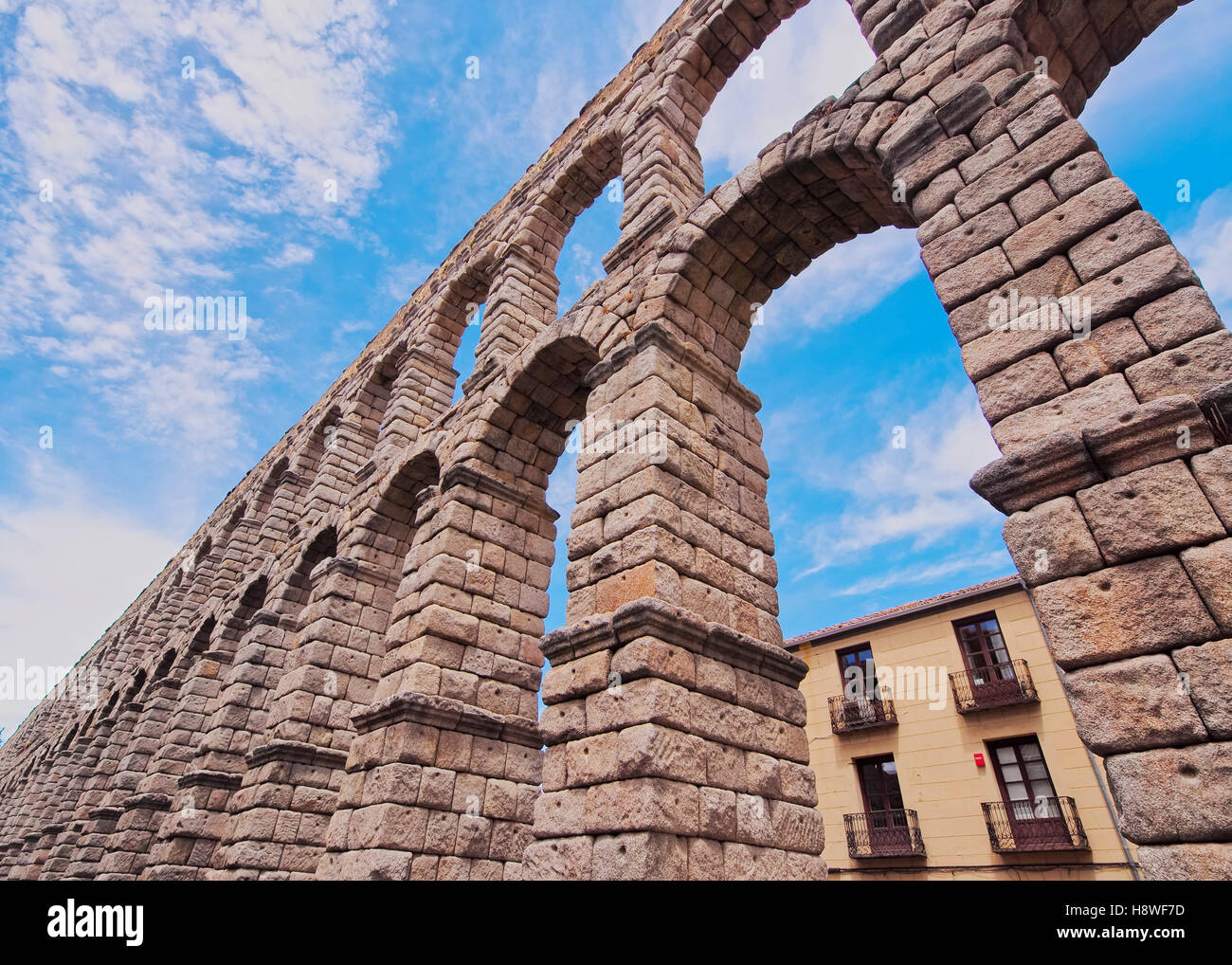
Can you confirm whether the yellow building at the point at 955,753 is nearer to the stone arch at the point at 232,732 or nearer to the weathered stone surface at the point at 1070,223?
the stone arch at the point at 232,732

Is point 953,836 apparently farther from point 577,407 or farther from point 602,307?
point 602,307

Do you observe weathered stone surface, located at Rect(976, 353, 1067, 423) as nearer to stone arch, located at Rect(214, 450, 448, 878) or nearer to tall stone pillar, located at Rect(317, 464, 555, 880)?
tall stone pillar, located at Rect(317, 464, 555, 880)

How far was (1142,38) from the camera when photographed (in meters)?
5.16

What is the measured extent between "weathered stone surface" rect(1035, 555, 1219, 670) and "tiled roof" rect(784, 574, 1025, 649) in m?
11.7

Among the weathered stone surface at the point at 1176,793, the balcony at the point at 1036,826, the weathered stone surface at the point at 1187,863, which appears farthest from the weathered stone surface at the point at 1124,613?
the balcony at the point at 1036,826

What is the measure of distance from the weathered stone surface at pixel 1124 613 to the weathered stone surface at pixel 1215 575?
1.0 inches

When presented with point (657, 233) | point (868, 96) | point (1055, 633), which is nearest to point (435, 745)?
point (1055, 633)

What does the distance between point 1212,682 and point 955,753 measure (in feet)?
41.8

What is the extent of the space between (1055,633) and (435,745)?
4.78 m

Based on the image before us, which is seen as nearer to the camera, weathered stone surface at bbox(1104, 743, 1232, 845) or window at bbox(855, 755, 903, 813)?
weathered stone surface at bbox(1104, 743, 1232, 845)

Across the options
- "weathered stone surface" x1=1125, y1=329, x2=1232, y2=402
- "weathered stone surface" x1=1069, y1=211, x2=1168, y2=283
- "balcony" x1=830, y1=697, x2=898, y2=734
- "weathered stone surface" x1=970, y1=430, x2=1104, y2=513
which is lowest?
"weathered stone surface" x1=970, y1=430, x2=1104, y2=513

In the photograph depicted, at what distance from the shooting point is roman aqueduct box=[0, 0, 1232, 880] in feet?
9.24

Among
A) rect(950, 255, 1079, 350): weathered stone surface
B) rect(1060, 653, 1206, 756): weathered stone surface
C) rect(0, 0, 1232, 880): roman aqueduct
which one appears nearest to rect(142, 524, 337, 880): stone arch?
rect(0, 0, 1232, 880): roman aqueduct

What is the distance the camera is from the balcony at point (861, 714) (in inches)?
575
